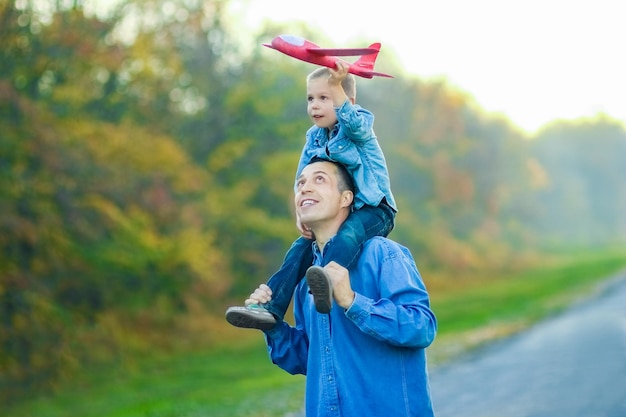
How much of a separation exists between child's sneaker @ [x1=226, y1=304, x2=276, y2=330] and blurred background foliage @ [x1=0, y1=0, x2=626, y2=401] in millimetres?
12625

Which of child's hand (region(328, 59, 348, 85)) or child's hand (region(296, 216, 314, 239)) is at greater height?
child's hand (region(328, 59, 348, 85))

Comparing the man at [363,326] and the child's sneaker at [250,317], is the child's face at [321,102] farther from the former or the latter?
the child's sneaker at [250,317]

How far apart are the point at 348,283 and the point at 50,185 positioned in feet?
47.4

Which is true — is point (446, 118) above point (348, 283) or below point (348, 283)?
above

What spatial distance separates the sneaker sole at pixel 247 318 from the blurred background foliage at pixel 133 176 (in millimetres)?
12633

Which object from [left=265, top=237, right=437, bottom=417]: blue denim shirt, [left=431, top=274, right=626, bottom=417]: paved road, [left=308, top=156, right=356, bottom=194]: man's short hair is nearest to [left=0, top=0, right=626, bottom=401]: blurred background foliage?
[left=431, top=274, right=626, bottom=417]: paved road

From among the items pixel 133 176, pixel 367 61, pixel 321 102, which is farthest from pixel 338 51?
pixel 133 176

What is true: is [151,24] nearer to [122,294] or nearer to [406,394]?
[122,294]

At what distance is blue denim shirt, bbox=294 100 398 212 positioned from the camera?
3.28 meters

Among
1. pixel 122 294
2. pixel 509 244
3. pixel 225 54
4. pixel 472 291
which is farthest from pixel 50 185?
pixel 509 244

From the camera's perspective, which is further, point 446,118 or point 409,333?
point 446,118

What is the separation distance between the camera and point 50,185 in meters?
16.8

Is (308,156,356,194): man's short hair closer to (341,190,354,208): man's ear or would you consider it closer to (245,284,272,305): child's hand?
(341,190,354,208): man's ear

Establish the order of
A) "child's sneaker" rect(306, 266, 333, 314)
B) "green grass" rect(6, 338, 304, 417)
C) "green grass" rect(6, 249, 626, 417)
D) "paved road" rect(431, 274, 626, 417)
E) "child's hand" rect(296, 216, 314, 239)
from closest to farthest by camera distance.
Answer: "child's sneaker" rect(306, 266, 333, 314) < "child's hand" rect(296, 216, 314, 239) < "paved road" rect(431, 274, 626, 417) < "green grass" rect(6, 338, 304, 417) < "green grass" rect(6, 249, 626, 417)
